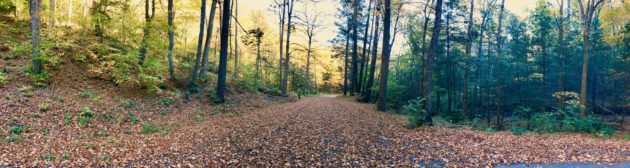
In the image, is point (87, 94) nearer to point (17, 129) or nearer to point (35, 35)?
point (35, 35)

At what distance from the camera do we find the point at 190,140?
766 cm

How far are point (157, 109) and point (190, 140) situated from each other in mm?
4861

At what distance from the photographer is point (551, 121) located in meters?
12.1

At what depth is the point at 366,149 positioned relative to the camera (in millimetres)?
7051

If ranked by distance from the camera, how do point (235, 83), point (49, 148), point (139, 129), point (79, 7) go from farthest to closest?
point (235, 83) < point (79, 7) < point (139, 129) < point (49, 148)

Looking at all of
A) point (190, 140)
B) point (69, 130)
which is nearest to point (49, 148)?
point (69, 130)

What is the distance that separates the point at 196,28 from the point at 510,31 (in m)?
30.8

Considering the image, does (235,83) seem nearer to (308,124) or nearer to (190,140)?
(308,124)

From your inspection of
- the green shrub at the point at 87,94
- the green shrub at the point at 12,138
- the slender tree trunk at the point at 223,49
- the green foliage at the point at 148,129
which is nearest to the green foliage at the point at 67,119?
the green shrub at the point at 12,138

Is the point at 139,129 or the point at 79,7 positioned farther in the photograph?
the point at 79,7

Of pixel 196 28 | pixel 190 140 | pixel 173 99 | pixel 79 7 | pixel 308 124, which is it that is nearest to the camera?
pixel 190 140

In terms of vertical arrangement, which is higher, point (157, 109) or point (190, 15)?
point (190, 15)

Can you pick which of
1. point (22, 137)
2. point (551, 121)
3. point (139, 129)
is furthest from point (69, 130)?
point (551, 121)

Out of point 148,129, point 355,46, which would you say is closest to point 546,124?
point 148,129
